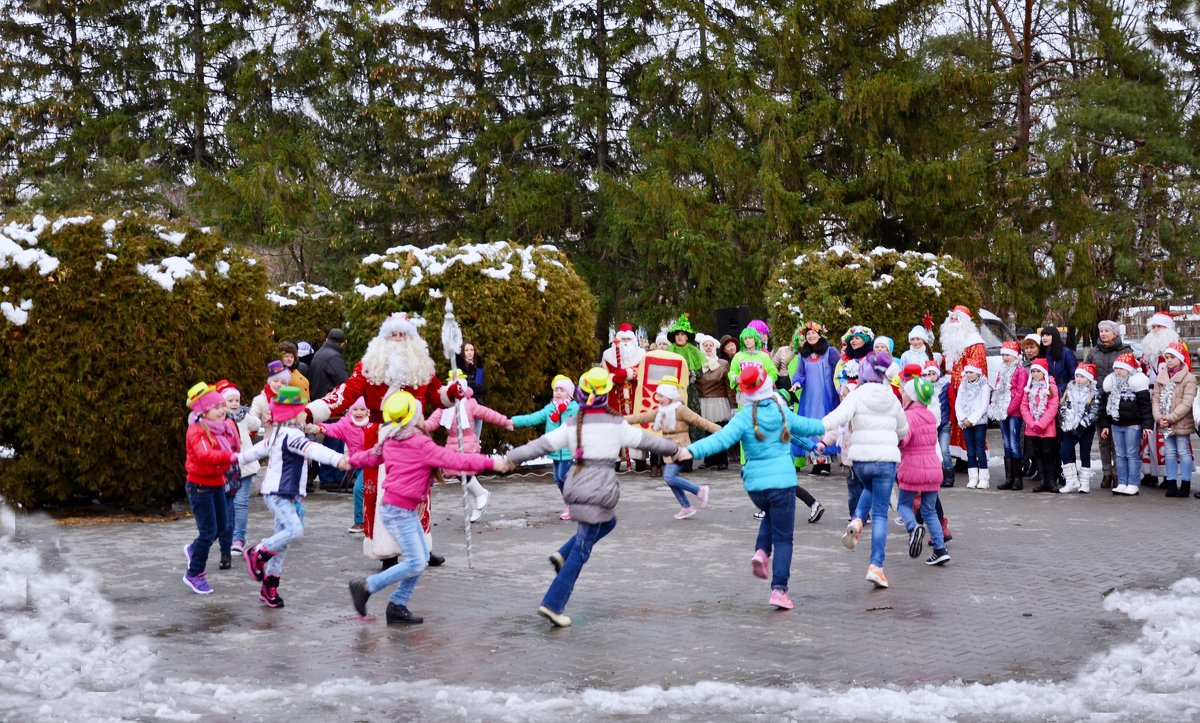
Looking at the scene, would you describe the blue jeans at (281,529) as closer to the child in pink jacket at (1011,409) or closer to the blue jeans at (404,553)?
the blue jeans at (404,553)

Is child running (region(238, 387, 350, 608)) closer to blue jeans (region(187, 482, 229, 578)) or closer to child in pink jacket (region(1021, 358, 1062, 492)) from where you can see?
blue jeans (region(187, 482, 229, 578))

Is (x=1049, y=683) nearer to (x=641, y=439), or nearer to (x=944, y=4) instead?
(x=641, y=439)

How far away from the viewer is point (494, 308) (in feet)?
53.0

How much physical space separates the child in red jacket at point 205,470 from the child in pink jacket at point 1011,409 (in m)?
9.07

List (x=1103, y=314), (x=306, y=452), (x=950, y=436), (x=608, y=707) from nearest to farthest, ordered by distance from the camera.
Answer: (x=608, y=707)
(x=306, y=452)
(x=950, y=436)
(x=1103, y=314)

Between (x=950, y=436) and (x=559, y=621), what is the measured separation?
30.7ft

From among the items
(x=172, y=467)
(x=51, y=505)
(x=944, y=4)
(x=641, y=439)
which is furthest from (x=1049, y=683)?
(x=944, y=4)

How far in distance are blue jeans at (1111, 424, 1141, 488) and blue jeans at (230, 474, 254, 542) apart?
9254 mm

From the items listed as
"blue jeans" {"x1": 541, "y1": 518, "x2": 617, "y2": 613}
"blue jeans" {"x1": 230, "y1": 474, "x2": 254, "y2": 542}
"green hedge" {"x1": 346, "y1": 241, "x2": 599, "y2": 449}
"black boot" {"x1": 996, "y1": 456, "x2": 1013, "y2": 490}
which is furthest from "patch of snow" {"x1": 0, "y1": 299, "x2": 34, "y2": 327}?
"black boot" {"x1": 996, "y1": 456, "x2": 1013, "y2": 490}

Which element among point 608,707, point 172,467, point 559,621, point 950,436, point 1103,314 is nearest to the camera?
point 608,707

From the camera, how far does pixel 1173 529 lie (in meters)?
11.6

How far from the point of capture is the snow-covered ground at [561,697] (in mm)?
5980

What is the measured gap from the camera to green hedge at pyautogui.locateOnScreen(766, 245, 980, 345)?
62.3 feet

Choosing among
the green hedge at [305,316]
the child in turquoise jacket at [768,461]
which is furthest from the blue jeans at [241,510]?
the green hedge at [305,316]
